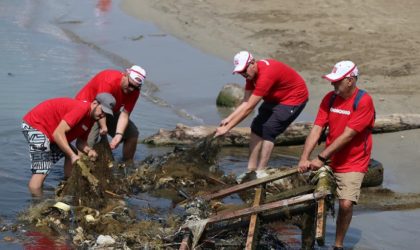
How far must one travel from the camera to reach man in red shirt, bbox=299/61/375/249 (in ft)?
24.2

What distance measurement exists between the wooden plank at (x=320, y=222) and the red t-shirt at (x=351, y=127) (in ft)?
2.86

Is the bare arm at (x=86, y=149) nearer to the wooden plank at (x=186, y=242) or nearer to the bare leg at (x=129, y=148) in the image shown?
the bare leg at (x=129, y=148)

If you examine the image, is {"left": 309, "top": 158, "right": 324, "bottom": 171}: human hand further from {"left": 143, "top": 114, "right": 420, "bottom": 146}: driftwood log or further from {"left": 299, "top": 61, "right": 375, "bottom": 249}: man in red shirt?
{"left": 143, "top": 114, "right": 420, "bottom": 146}: driftwood log

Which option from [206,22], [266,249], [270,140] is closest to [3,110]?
[270,140]

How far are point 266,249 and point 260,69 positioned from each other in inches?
109

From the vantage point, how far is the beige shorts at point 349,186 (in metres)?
7.51

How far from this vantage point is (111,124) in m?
10.5

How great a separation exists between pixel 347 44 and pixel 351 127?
1122 cm

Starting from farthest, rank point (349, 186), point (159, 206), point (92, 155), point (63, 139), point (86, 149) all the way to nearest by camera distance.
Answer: point (159, 206) < point (86, 149) < point (92, 155) < point (63, 139) < point (349, 186)

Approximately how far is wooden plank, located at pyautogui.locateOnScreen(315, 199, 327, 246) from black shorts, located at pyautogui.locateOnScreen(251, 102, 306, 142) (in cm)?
314

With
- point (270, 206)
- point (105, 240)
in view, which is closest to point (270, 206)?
point (270, 206)

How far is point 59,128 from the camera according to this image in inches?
341

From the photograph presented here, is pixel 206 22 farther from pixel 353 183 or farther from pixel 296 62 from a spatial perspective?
pixel 353 183

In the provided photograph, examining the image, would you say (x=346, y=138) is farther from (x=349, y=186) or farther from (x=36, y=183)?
(x=36, y=183)
